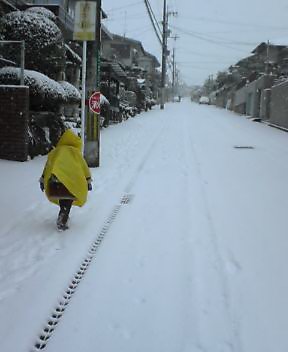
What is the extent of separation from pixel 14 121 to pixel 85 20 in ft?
8.38

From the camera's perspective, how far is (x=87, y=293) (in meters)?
4.12

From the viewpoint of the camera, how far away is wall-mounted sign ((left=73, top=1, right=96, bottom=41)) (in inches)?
381

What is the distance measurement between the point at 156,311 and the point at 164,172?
643 cm

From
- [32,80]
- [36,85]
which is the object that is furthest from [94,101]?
[32,80]

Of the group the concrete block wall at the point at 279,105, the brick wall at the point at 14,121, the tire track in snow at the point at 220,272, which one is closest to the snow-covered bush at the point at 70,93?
the brick wall at the point at 14,121

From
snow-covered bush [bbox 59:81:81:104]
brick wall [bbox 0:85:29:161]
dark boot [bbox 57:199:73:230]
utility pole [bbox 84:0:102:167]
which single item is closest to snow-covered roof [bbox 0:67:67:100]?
brick wall [bbox 0:85:29:161]

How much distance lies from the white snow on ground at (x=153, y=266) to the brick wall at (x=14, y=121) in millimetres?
973

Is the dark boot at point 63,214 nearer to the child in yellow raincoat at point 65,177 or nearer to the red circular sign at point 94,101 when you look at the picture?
the child in yellow raincoat at point 65,177

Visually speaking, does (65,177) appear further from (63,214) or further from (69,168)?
(63,214)

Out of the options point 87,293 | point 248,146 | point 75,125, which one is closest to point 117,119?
point 75,125

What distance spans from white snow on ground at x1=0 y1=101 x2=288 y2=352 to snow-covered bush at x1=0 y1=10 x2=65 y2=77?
171 inches

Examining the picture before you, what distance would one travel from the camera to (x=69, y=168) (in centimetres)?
576

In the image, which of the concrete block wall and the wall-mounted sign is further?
the concrete block wall

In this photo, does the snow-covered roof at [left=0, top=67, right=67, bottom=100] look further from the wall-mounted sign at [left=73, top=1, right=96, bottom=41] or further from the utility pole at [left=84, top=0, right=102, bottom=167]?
→ the wall-mounted sign at [left=73, top=1, right=96, bottom=41]
